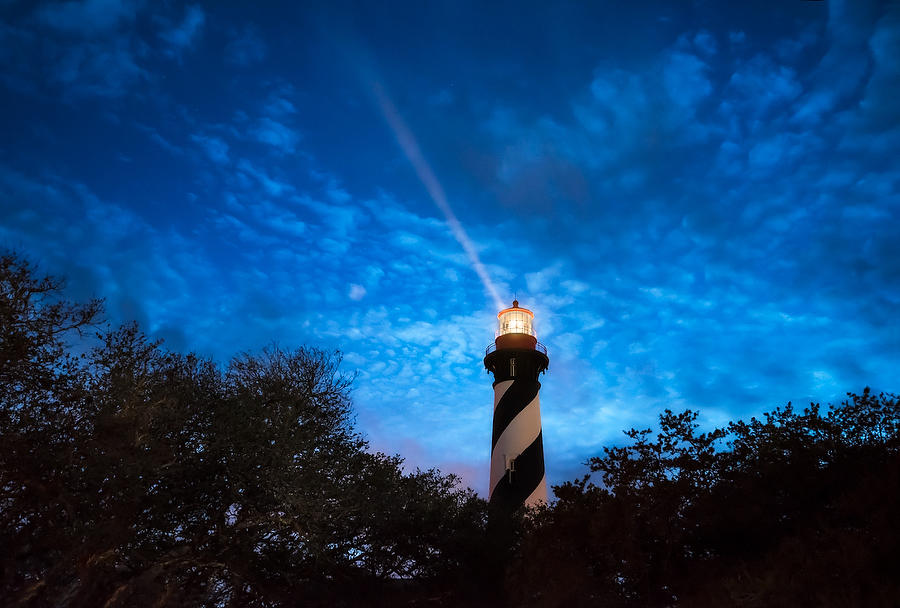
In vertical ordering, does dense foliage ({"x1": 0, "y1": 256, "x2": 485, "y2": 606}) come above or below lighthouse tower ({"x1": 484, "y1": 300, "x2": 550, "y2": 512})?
below

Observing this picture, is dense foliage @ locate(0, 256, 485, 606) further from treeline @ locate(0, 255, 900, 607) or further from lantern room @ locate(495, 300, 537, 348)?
lantern room @ locate(495, 300, 537, 348)

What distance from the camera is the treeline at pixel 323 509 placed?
11164 mm

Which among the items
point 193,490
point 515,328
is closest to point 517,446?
point 515,328

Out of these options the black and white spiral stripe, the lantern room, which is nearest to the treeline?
the black and white spiral stripe

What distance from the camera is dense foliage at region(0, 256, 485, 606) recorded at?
1359 centimetres

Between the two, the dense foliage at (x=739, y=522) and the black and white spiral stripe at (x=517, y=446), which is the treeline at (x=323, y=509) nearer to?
the dense foliage at (x=739, y=522)

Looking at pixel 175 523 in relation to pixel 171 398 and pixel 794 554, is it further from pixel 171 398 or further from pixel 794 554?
pixel 794 554

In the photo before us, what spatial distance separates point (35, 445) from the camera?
1386cm

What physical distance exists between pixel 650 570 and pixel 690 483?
6.90 feet

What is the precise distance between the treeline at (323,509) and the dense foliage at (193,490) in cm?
6

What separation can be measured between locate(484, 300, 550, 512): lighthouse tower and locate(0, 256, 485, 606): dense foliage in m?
5.04

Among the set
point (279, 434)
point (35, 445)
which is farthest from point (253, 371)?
point (35, 445)

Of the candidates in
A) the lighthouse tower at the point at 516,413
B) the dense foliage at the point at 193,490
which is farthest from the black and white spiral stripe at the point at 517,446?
the dense foliage at the point at 193,490

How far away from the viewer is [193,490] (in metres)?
16.8
